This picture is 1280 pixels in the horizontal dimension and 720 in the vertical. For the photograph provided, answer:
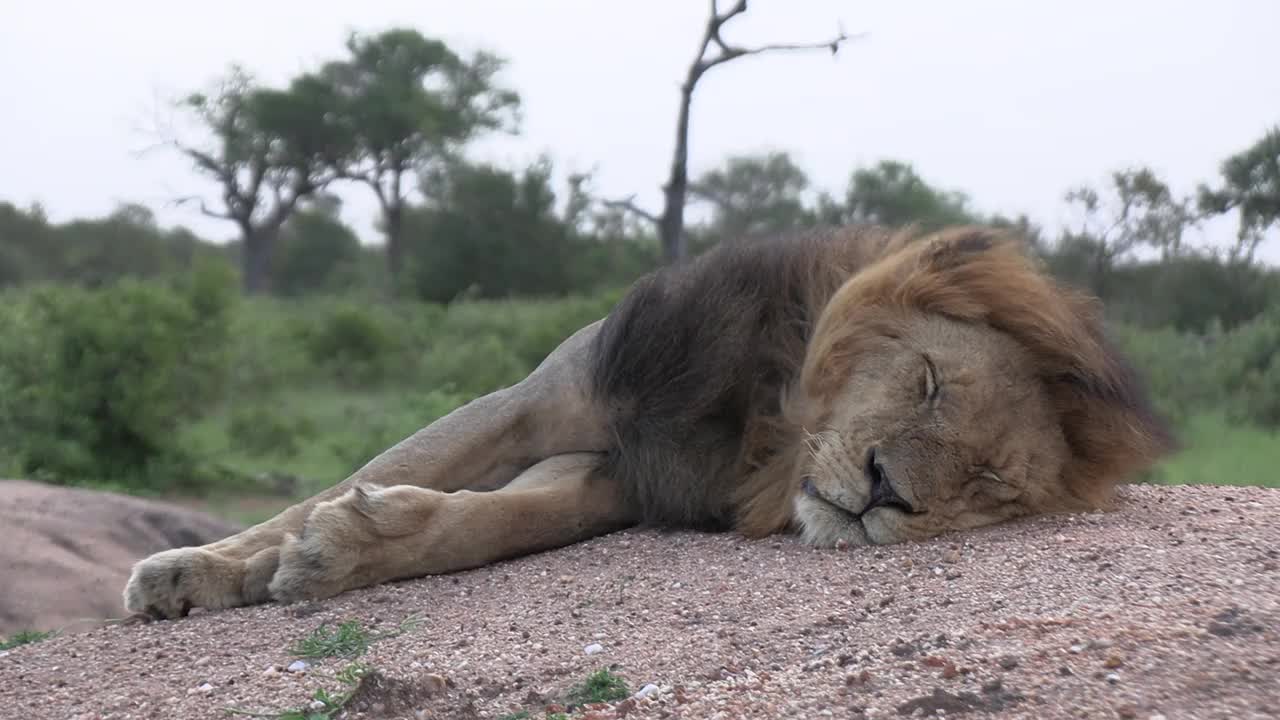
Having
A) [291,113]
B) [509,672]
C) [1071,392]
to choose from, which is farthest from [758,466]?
[291,113]

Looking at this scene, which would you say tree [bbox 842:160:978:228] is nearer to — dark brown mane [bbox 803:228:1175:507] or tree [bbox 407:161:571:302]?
tree [bbox 407:161:571:302]

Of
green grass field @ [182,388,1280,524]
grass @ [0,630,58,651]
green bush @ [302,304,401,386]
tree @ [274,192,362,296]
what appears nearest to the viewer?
grass @ [0,630,58,651]

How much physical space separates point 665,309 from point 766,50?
17.6 feet

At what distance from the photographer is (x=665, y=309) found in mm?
3904

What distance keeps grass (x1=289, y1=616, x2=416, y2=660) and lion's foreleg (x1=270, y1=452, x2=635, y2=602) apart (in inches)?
12.7

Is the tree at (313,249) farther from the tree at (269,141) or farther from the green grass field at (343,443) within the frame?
the green grass field at (343,443)

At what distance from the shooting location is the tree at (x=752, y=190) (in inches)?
800

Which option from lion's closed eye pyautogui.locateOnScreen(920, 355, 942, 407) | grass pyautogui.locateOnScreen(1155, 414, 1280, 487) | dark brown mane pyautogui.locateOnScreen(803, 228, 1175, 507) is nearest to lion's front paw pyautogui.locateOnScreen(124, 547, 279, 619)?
dark brown mane pyautogui.locateOnScreen(803, 228, 1175, 507)

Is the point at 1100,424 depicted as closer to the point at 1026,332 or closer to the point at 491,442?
the point at 1026,332

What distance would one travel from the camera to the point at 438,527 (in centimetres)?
364

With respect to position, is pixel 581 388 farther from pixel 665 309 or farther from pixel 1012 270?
pixel 1012 270

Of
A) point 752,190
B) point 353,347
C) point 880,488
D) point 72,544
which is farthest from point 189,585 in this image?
point 752,190

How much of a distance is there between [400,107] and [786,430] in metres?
26.8

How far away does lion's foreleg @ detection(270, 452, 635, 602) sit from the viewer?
3477mm
